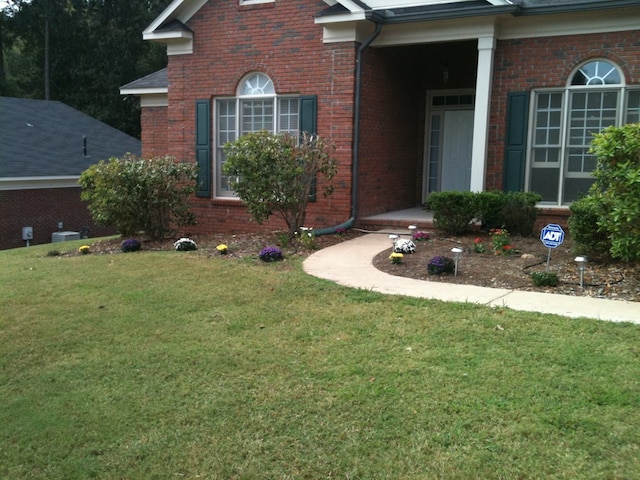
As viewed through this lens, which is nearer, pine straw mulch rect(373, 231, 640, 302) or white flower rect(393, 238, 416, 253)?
pine straw mulch rect(373, 231, 640, 302)

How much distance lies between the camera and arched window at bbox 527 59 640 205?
34.7ft

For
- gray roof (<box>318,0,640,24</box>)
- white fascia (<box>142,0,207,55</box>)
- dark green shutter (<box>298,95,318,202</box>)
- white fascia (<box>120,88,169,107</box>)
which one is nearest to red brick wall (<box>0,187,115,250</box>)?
white fascia (<box>120,88,169,107</box>)

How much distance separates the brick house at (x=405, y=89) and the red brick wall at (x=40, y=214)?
11.5 metres

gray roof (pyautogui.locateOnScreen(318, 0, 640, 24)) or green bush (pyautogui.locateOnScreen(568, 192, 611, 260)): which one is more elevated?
gray roof (pyautogui.locateOnScreen(318, 0, 640, 24))

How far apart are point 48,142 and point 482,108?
19193 mm

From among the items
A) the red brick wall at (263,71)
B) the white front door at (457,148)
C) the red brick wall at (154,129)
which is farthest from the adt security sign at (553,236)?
the red brick wall at (154,129)

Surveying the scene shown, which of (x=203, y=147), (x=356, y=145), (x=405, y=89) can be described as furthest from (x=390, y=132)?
(x=203, y=147)

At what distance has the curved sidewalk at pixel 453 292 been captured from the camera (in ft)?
20.9

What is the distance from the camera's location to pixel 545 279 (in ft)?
24.2

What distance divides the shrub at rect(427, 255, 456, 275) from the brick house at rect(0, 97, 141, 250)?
59.9 ft

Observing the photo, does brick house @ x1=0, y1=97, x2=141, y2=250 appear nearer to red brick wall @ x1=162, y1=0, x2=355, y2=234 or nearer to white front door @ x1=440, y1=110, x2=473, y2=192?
red brick wall @ x1=162, y1=0, x2=355, y2=234

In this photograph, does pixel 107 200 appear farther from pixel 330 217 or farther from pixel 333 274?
pixel 333 274

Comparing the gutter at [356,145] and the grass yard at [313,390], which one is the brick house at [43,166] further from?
the grass yard at [313,390]

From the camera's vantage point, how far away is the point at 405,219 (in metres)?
12.0
